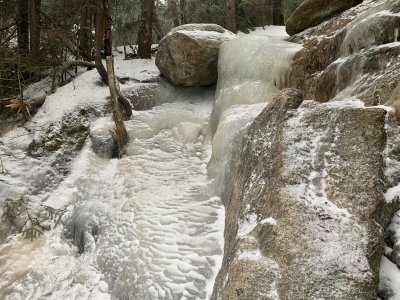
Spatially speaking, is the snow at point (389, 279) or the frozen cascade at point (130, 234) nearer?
the snow at point (389, 279)

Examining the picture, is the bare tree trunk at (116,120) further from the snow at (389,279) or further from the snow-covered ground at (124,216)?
the snow at (389,279)

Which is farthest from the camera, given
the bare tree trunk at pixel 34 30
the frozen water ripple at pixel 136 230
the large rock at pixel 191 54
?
the bare tree trunk at pixel 34 30

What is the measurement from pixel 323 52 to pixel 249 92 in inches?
65.9

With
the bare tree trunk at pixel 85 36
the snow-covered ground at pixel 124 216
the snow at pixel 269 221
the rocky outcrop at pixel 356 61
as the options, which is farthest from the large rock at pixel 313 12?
the snow at pixel 269 221

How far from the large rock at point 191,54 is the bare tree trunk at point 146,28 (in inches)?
59.8

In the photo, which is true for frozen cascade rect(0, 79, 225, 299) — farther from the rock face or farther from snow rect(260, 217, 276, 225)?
snow rect(260, 217, 276, 225)

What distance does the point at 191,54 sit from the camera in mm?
8930

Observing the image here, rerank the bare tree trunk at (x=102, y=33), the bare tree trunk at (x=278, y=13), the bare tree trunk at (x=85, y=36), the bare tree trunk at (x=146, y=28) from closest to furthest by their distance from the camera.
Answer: the bare tree trunk at (x=102, y=33) → the bare tree trunk at (x=146, y=28) → the bare tree trunk at (x=85, y=36) → the bare tree trunk at (x=278, y=13)

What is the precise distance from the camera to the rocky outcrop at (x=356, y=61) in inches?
171

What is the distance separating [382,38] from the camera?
17.0 feet

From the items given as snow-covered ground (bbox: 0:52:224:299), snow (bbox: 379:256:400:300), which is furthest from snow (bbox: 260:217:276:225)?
snow-covered ground (bbox: 0:52:224:299)

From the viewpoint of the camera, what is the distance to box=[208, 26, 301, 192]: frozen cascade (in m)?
6.25

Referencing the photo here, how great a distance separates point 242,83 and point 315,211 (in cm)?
542

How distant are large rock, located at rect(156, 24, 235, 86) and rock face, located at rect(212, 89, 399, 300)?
17.9 ft
